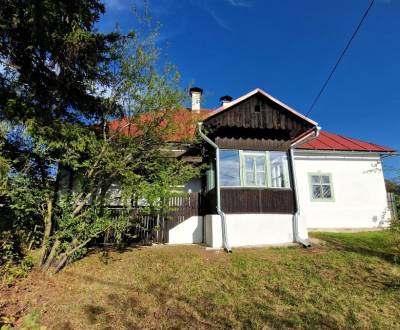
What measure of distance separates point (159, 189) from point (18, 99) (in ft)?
13.7

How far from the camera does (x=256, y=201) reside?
9.73 meters

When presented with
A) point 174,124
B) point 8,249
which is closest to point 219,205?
point 174,124

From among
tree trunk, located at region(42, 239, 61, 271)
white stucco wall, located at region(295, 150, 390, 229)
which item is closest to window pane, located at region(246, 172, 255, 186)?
white stucco wall, located at region(295, 150, 390, 229)

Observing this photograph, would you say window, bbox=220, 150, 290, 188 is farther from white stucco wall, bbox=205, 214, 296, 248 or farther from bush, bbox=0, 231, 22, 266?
bush, bbox=0, 231, 22, 266

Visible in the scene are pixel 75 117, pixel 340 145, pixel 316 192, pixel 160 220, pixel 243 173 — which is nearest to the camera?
pixel 75 117

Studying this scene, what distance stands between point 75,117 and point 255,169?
6.47 meters

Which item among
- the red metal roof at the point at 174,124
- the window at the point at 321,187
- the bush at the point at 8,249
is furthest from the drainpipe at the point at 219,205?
the window at the point at 321,187

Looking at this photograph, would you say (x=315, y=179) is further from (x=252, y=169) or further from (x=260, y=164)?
(x=252, y=169)

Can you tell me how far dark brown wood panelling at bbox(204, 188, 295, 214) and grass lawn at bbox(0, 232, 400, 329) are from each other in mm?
1602

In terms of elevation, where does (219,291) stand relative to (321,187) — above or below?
below

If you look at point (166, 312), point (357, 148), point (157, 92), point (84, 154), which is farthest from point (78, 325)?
point (357, 148)

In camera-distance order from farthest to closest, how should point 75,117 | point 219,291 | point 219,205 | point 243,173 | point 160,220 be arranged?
1. point 160,220
2. point 243,173
3. point 219,205
4. point 75,117
5. point 219,291

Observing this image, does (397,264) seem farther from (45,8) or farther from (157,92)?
(45,8)

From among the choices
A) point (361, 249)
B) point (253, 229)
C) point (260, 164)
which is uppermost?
point (260, 164)
